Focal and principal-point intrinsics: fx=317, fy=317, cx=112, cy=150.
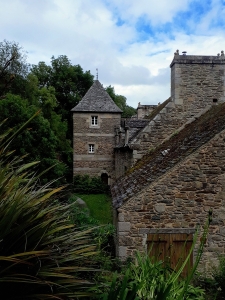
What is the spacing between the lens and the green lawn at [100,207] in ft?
57.5

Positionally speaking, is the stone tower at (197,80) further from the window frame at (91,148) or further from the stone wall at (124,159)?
the window frame at (91,148)

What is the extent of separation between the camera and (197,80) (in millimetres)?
13953

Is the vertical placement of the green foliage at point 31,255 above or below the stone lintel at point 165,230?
above

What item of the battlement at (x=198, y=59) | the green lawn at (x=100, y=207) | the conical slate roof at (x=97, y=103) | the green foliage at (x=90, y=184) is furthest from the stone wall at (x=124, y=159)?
the conical slate roof at (x=97, y=103)

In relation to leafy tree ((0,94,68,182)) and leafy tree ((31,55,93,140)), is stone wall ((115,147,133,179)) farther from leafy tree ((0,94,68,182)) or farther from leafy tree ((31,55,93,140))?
leafy tree ((31,55,93,140))

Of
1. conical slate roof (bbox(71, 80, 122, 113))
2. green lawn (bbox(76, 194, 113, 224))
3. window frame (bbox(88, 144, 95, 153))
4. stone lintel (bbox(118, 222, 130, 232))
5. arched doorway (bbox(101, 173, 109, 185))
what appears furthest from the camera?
arched doorway (bbox(101, 173, 109, 185))

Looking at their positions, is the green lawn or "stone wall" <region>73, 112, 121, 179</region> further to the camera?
"stone wall" <region>73, 112, 121, 179</region>

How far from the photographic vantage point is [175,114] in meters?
14.0

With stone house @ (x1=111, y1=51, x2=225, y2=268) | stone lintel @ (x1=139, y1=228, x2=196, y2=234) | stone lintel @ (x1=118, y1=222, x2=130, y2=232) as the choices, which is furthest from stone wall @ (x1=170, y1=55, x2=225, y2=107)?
stone lintel @ (x1=118, y1=222, x2=130, y2=232)

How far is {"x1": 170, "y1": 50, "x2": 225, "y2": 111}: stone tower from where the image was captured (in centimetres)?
1388

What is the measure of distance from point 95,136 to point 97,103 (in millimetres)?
2837

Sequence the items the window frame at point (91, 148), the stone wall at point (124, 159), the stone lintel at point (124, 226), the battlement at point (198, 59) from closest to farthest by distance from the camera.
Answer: the stone lintel at point (124, 226)
the battlement at point (198, 59)
the stone wall at point (124, 159)
the window frame at point (91, 148)

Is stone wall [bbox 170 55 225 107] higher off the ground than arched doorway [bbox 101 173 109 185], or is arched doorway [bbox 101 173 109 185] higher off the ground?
stone wall [bbox 170 55 225 107]

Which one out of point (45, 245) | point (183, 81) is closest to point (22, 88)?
point (183, 81)
